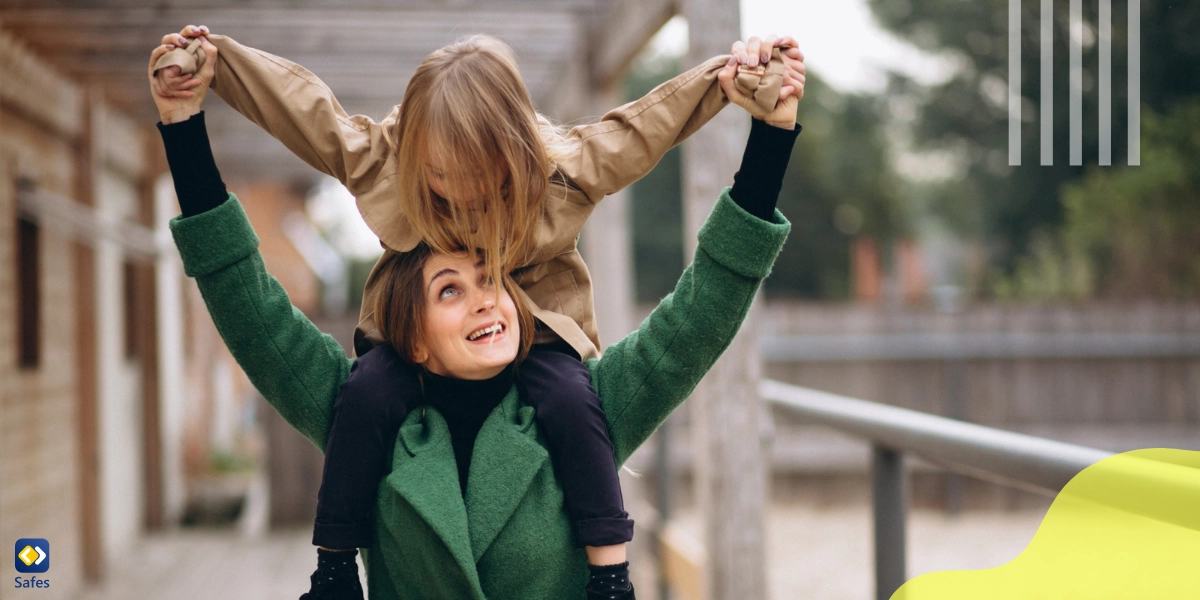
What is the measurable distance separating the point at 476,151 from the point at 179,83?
352mm

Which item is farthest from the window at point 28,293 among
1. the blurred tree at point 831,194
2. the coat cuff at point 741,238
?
the blurred tree at point 831,194

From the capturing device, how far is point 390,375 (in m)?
1.22

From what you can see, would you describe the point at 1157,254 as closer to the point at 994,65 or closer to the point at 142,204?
the point at 994,65

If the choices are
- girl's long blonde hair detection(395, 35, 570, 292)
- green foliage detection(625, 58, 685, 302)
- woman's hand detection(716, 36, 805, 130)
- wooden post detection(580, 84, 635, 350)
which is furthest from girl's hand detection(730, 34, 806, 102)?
green foliage detection(625, 58, 685, 302)

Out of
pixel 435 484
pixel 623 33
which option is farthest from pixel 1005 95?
pixel 435 484

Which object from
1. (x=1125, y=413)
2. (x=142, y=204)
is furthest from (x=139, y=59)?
(x=1125, y=413)

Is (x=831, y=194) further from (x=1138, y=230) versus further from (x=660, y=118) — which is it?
(x=660, y=118)

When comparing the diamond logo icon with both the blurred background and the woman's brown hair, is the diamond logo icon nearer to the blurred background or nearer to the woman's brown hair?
the blurred background

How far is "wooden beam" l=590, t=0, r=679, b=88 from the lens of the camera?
9.61 feet

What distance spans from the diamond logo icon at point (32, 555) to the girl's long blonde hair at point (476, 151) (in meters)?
1.60

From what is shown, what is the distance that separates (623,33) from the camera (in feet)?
10.8

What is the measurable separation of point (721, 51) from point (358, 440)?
1.56m

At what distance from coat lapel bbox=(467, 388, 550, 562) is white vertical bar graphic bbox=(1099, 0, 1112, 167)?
2.88 ft

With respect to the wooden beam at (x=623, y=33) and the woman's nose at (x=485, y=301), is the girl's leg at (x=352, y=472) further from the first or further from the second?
the wooden beam at (x=623, y=33)
